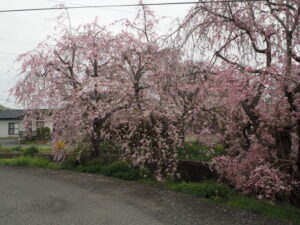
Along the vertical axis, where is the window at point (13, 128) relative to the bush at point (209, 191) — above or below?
above

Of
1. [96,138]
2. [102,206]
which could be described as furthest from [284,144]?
[96,138]

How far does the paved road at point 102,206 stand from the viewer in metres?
3.91

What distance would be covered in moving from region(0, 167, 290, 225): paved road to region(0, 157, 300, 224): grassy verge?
0.81ft

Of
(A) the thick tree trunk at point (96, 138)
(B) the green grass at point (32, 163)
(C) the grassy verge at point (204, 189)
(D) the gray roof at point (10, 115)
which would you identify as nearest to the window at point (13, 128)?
(D) the gray roof at point (10, 115)

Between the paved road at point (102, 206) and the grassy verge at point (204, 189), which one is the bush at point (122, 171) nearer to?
the grassy verge at point (204, 189)

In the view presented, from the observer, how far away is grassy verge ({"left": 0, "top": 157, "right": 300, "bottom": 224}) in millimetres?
4195

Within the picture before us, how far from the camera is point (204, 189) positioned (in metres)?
5.25

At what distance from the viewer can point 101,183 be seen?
6297mm

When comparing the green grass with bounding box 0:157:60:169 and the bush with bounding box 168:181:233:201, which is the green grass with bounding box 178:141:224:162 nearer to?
the bush with bounding box 168:181:233:201

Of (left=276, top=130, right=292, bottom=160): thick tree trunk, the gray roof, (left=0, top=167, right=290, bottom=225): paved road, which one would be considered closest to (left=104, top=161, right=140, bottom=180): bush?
(left=0, top=167, right=290, bottom=225): paved road

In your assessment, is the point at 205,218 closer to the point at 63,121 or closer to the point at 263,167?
the point at 263,167

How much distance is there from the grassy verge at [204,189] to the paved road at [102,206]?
9.7 inches

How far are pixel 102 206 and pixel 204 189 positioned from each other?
7.62 ft

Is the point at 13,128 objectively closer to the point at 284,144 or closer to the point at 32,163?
the point at 32,163
